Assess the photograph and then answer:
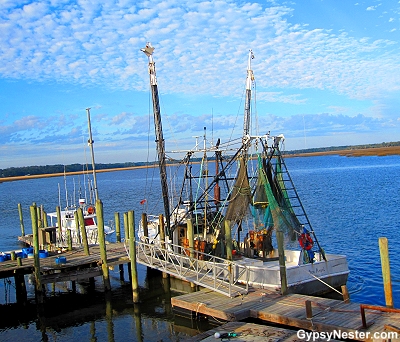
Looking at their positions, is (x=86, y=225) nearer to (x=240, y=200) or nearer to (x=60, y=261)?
(x=60, y=261)

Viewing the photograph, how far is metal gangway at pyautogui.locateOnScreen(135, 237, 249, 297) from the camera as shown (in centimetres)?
1942

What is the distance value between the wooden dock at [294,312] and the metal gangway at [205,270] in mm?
425

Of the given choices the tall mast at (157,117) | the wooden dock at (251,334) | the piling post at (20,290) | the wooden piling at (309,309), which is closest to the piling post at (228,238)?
the tall mast at (157,117)

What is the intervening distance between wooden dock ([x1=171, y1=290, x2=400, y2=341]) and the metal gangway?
0.43 metres

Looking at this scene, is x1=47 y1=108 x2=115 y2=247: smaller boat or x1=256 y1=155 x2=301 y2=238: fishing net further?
x1=47 y1=108 x2=115 y2=247: smaller boat

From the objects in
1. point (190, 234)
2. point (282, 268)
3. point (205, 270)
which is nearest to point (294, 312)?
point (282, 268)

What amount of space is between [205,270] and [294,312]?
6191 mm

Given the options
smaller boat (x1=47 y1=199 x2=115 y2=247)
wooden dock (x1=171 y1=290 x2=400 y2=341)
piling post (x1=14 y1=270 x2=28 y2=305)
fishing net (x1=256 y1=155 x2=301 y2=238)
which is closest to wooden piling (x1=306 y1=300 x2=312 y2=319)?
wooden dock (x1=171 y1=290 x2=400 y2=341)

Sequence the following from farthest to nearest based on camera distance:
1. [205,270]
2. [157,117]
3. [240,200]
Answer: [157,117]
[240,200]
[205,270]

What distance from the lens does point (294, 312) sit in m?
16.4

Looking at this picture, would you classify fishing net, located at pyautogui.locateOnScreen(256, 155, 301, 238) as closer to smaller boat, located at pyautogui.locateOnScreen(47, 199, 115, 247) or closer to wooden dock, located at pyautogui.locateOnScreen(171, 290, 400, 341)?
wooden dock, located at pyautogui.locateOnScreen(171, 290, 400, 341)

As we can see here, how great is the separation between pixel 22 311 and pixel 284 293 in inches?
489

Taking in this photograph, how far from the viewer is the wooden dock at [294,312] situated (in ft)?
47.5

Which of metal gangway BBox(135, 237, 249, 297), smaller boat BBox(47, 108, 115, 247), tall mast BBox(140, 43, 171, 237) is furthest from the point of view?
smaller boat BBox(47, 108, 115, 247)
